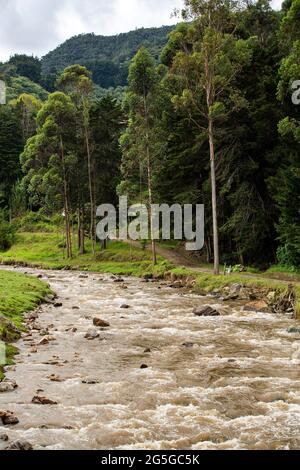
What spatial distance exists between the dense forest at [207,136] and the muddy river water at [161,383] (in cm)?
1255

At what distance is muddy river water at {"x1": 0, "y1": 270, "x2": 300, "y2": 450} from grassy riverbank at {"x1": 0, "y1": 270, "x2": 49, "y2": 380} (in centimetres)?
50

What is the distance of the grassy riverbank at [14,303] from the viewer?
15.5 metres

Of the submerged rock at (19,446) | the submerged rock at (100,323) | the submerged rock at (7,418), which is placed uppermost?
the submerged rock at (19,446)

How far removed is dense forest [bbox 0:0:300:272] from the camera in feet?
98.2

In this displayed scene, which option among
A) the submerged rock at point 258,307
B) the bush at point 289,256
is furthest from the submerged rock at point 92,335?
the bush at point 289,256

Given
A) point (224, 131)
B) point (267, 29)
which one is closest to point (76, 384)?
point (224, 131)

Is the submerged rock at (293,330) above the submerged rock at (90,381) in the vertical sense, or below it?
below

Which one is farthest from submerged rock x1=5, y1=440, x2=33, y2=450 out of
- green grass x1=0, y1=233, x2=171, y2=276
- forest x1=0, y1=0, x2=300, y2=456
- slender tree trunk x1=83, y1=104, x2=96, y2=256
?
slender tree trunk x1=83, y1=104, x2=96, y2=256

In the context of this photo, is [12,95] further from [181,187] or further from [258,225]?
[258,225]

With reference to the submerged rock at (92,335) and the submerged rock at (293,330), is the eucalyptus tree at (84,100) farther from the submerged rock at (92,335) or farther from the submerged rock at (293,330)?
the submerged rock at (293,330)

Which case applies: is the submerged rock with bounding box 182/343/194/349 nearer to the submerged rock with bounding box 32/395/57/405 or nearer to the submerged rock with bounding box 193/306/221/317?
the submerged rock with bounding box 193/306/221/317

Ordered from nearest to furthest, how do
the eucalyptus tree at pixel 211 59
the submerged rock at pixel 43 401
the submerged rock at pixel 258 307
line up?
1. the submerged rock at pixel 43 401
2. the submerged rock at pixel 258 307
3. the eucalyptus tree at pixel 211 59

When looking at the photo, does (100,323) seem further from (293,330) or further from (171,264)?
(171,264)

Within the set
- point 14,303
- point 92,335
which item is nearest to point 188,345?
point 92,335
